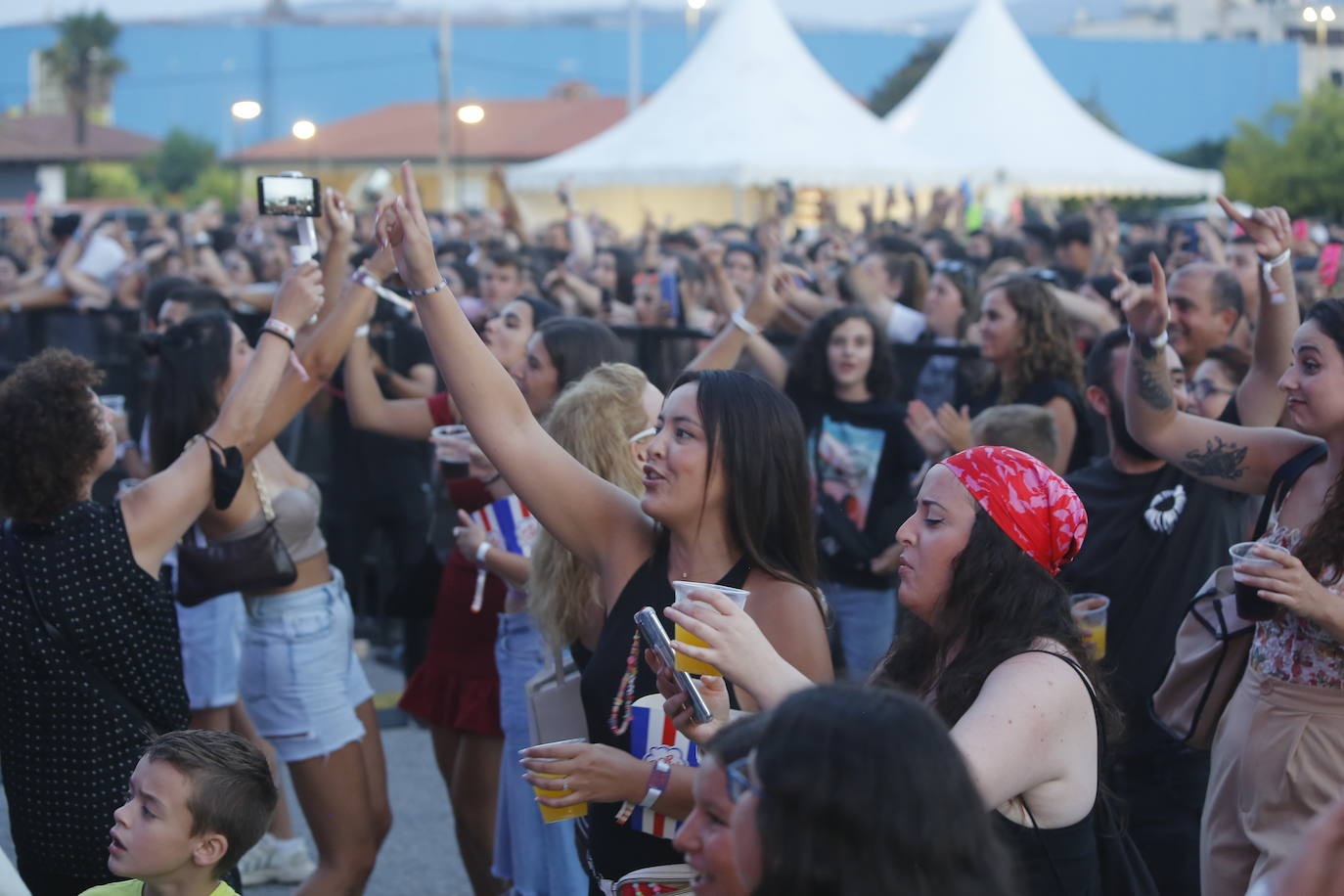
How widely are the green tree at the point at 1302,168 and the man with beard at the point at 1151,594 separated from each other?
31.1 meters

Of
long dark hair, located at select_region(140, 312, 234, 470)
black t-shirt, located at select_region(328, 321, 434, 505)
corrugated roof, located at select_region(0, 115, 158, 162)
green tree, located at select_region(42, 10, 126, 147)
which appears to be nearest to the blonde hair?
long dark hair, located at select_region(140, 312, 234, 470)

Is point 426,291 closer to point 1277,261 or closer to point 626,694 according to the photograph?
point 626,694

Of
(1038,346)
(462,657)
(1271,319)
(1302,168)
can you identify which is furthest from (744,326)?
(1302,168)

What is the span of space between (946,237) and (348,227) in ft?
28.3

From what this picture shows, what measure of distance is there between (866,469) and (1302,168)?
32508 mm

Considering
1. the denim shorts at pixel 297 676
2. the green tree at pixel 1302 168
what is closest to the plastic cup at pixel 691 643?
the denim shorts at pixel 297 676

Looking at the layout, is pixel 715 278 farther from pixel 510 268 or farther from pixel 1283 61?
pixel 1283 61

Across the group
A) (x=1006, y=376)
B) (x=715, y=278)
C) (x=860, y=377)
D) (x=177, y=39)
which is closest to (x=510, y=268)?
(x=715, y=278)

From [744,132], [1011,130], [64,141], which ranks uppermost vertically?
[64,141]

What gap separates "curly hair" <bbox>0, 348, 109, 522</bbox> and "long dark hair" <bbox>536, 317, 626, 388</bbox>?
5.04 ft

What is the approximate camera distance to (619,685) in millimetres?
2975

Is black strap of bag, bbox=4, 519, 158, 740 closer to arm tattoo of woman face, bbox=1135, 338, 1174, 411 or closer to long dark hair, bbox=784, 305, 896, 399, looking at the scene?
arm tattoo of woman face, bbox=1135, 338, 1174, 411

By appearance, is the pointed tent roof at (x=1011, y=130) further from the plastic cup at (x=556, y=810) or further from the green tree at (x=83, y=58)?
the green tree at (x=83, y=58)

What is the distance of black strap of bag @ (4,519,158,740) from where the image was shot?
3.41m
